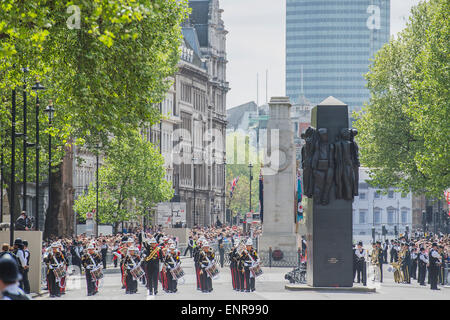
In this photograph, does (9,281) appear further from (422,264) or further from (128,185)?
(128,185)

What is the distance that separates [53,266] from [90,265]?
1183mm

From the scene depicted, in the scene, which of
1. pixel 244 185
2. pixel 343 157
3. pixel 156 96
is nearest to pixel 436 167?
pixel 156 96

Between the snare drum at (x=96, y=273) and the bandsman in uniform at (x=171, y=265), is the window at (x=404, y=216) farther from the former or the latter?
the snare drum at (x=96, y=273)

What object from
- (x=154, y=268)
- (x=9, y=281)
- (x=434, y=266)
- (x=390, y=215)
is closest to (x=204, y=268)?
(x=154, y=268)

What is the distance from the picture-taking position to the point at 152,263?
107 feet

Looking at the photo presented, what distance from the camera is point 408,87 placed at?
213ft

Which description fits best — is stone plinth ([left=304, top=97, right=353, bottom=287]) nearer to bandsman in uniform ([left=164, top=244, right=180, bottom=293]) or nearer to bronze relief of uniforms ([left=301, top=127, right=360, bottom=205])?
bronze relief of uniforms ([left=301, top=127, right=360, bottom=205])

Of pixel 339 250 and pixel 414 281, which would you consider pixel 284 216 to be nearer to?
pixel 414 281

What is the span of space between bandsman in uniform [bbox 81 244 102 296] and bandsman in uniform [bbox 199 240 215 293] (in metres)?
3.32

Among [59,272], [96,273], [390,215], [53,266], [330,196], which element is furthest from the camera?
[390,215]

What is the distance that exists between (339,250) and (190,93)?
3978 inches

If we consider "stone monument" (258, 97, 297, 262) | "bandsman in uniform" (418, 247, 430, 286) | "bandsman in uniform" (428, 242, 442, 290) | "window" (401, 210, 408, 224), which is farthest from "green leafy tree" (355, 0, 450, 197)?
"window" (401, 210, 408, 224)

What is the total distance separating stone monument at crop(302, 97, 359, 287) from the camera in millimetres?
29109

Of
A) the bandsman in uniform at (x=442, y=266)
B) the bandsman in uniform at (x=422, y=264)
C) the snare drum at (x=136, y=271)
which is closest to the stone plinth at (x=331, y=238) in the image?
the snare drum at (x=136, y=271)
